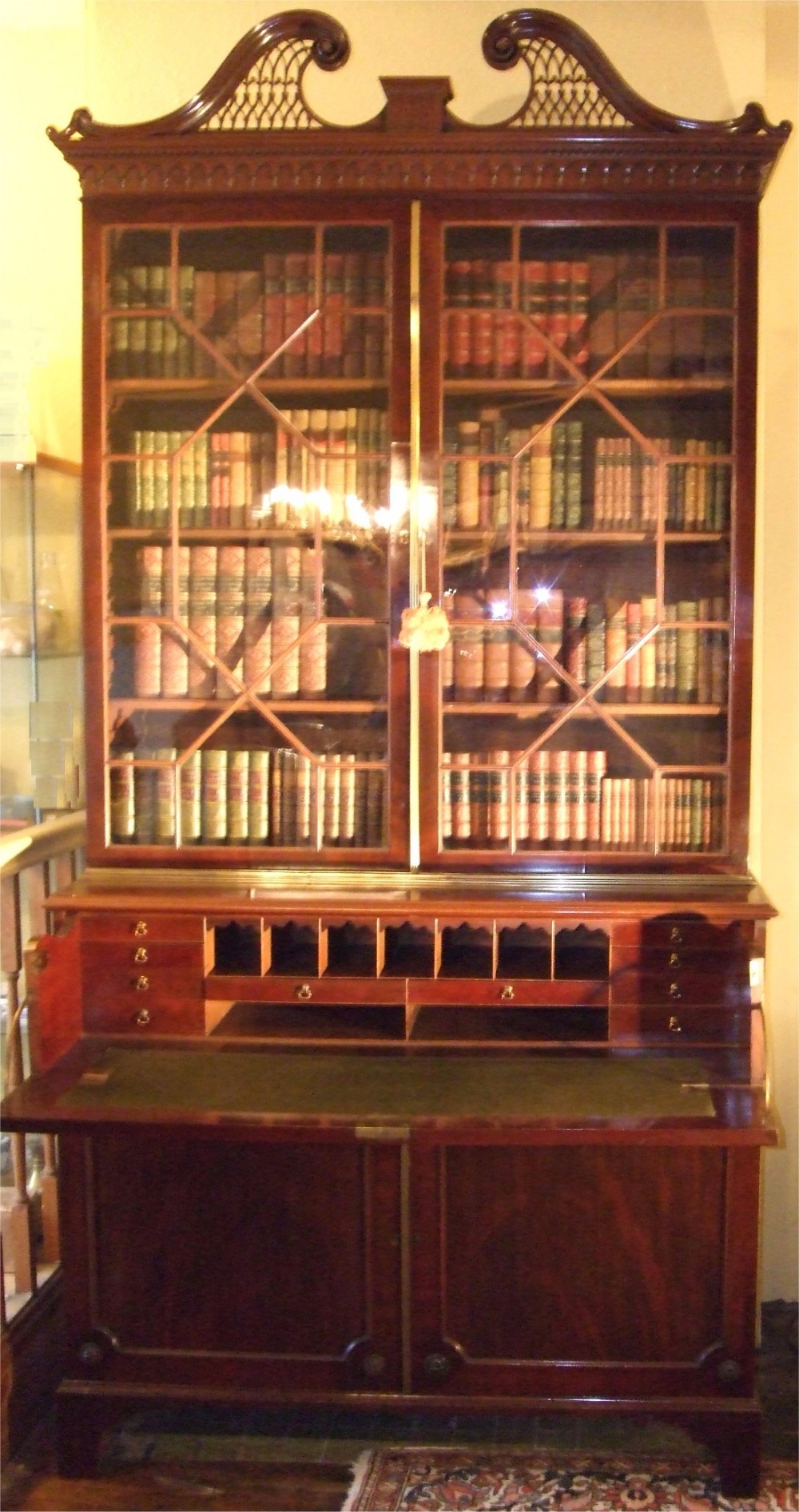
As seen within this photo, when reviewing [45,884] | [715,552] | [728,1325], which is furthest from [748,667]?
[45,884]

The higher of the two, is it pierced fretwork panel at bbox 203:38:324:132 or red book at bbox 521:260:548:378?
pierced fretwork panel at bbox 203:38:324:132

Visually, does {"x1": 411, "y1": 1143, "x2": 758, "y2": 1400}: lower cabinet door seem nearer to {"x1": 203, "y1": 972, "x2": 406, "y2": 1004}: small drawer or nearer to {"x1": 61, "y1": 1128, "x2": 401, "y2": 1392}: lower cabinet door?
{"x1": 61, "y1": 1128, "x2": 401, "y2": 1392}: lower cabinet door

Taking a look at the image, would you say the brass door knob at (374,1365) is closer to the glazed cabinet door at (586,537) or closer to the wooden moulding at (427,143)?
the glazed cabinet door at (586,537)

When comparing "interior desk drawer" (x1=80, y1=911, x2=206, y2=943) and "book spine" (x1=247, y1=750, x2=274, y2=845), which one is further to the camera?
"book spine" (x1=247, y1=750, x2=274, y2=845)

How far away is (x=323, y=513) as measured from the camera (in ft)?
7.21

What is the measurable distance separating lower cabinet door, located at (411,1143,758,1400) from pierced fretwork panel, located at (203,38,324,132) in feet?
6.05

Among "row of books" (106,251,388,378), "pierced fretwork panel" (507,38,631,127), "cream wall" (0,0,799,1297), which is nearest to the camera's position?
"pierced fretwork panel" (507,38,631,127)

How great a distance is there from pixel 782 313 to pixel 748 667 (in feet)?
2.70

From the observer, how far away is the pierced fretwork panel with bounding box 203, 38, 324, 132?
82.3 inches

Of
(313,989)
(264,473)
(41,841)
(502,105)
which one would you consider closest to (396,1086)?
(313,989)

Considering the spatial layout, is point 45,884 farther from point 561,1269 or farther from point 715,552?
point 715,552

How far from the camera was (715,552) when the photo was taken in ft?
7.06

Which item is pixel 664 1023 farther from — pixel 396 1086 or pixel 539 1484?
pixel 539 1484

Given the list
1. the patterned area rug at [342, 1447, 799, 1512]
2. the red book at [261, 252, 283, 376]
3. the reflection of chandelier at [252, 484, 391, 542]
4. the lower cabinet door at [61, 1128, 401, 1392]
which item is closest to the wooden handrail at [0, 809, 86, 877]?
the lower cabinet door at [61, 1128, 401, 1392]
